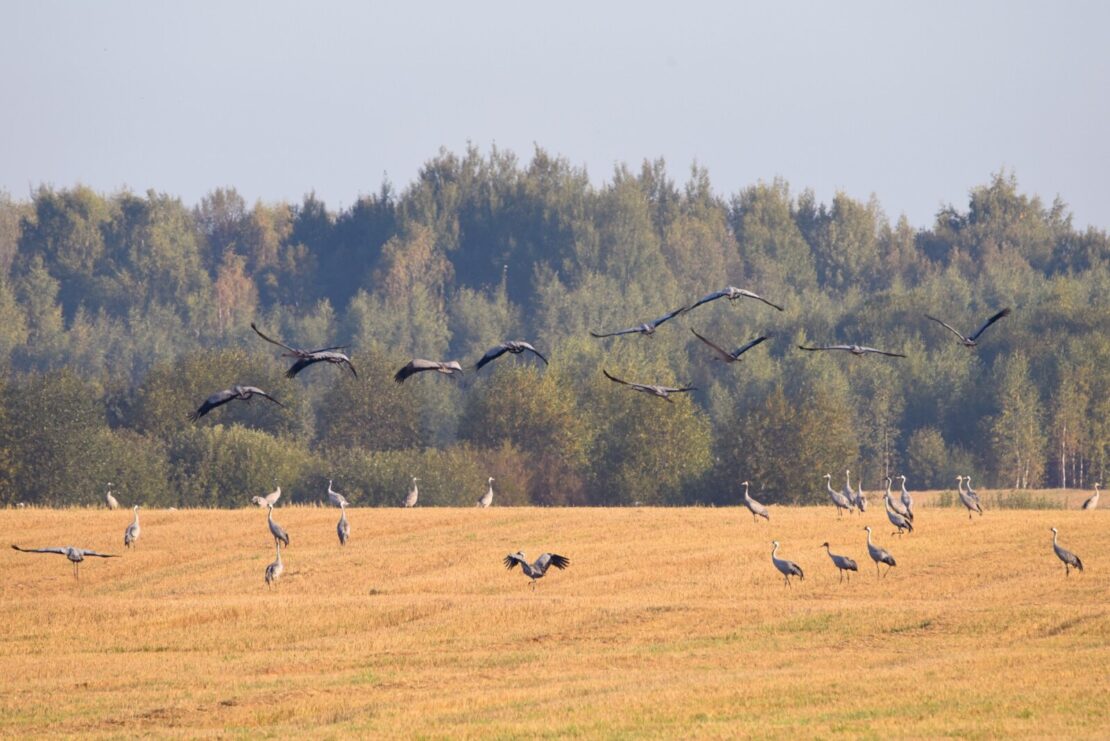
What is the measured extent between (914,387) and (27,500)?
50.4m

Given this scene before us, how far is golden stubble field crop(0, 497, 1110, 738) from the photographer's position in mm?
22703

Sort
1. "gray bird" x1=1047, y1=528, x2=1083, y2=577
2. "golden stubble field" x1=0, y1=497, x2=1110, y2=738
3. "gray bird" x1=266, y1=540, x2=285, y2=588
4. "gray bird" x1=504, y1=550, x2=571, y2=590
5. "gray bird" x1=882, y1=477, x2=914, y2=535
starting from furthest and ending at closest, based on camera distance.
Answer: "gray bird" x1=882, y1=477, x2=914, y2=535 < "gray bird" x1=266, y1=540, x2=285, y2=588 < "gray bird" x1=504, y1=550, x2=571, y2=590 < "gray bird" x1=1047, y1=528, x2=1083, y2=577 < "golden stubble field" x1=0, y1=497, x2=1110, y2=738

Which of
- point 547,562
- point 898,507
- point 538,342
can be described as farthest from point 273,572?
point 538,342

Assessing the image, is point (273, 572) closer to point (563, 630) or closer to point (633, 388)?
point (563, 630)

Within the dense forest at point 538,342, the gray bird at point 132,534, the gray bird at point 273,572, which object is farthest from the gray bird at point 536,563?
the dense forest at point 538,342

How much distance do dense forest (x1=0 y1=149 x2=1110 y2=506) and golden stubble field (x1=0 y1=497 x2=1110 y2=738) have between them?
78.1ft

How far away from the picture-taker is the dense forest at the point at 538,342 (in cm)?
7806

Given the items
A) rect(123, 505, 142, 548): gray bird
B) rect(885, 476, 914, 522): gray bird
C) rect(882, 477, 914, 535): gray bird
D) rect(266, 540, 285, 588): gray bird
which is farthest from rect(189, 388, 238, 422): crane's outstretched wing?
rect(885, 476, 914, 522): gray bird

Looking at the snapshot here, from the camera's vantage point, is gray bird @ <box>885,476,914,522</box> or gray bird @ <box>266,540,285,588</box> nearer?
gray bird @ <box>266,540,285,588</box>

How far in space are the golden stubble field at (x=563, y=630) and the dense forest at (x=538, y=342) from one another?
23790 mm

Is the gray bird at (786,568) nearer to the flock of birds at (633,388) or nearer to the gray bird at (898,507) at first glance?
the flock of birds at (633,388)

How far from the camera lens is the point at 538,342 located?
132 m

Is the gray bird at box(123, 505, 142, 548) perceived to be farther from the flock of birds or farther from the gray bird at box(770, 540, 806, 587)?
the gray bird at box(770, 540, 806, 587)

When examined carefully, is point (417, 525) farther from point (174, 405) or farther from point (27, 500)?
point (174, 405)
